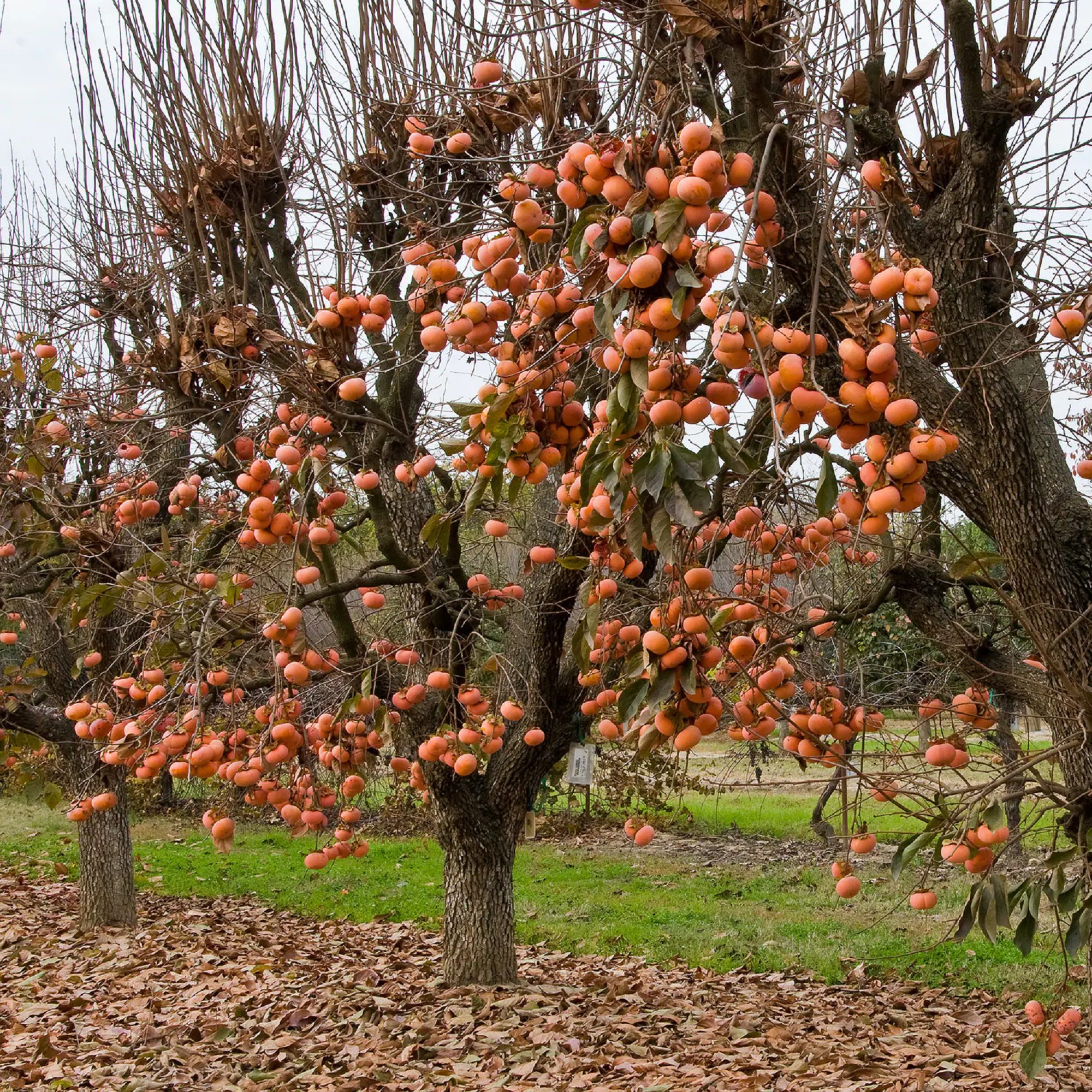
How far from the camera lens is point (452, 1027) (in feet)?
13.8

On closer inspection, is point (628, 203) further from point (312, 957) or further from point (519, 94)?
point (312, 957)

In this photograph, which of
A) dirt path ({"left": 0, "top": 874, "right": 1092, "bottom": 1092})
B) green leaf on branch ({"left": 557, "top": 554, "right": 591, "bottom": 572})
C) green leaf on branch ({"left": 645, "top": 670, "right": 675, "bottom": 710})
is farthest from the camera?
dirt path ({"left": 0, "top": 874, "right": 1092, "bottom": 1092})

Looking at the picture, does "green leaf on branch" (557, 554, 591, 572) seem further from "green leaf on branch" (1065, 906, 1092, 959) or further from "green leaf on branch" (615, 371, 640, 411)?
"green leaf on branch" (1065, 906, 1092, 959)

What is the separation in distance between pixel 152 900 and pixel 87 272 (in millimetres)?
4910

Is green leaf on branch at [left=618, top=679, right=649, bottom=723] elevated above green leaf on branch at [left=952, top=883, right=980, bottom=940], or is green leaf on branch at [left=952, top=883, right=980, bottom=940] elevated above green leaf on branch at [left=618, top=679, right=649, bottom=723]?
green leaf on branch at [left=618, top=679, right=649, bottom=723]

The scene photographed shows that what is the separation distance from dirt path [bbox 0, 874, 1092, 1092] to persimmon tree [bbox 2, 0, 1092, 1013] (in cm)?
60

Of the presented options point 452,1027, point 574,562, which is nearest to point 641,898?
point 452,1027

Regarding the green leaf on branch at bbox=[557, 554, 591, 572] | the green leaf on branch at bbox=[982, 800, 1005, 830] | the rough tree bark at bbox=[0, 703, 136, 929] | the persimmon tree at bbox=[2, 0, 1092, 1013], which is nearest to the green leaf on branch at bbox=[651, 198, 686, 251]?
the persimmon tree at bbox=[2, 0, 1092, 1013]

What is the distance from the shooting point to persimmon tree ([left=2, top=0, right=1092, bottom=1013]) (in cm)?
154

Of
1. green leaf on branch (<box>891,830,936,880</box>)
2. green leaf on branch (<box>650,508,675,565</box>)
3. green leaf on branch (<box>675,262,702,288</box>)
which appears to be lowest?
green leaf on branch (<box>891,830,936,880</box>)

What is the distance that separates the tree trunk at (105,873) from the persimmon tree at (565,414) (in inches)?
34.8

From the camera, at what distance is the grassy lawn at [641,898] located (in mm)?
5844

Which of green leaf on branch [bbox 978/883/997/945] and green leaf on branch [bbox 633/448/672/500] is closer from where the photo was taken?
green leaf on branch [bbox 633/448/672/500]

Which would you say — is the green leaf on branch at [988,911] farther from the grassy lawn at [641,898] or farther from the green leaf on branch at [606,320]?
the grassy lawn at [641,898]
